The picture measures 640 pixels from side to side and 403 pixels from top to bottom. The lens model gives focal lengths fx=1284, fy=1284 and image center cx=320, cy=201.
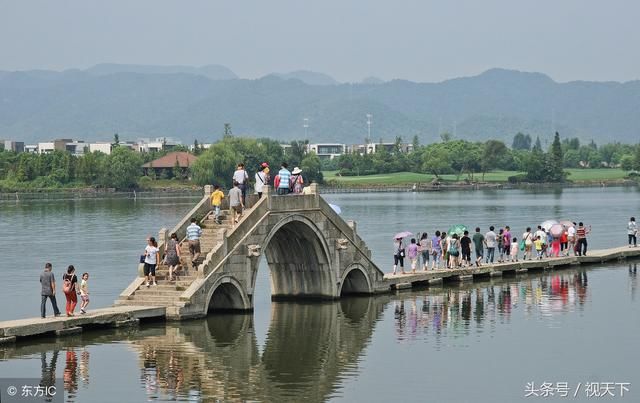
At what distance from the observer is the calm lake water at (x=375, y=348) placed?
3581cm

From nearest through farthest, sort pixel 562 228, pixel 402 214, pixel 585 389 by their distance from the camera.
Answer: pixel 585 389
pixel 562 228
pixel 402 214

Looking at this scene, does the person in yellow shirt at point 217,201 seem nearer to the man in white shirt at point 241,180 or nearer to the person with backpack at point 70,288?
the man in white shirt at point 241,180

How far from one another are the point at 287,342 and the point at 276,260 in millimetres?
8328

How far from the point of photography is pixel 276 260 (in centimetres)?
5181

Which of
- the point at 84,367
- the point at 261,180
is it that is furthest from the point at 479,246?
the point at 84,367

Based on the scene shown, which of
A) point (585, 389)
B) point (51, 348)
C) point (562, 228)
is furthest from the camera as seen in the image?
point (562, 228)

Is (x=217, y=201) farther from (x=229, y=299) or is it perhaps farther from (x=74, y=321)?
(x=74, y=321)

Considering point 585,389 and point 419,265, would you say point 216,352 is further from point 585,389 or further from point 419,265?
point 419,265

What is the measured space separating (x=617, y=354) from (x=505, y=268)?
21537mm

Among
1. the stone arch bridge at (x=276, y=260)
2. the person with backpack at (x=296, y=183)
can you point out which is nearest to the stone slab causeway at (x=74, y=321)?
the stone arch bridge at (x=276, y=260)

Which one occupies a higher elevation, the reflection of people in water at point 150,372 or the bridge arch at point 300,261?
the bridge arch at point 300,261

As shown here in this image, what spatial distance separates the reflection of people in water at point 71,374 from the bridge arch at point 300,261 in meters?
12.1

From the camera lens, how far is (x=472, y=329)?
46375 millimetres

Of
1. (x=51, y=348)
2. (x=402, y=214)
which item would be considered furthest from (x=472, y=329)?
(x=402, y=214)
